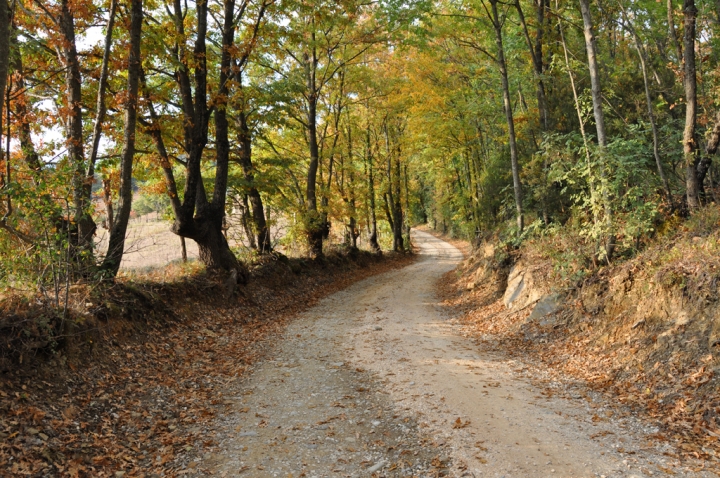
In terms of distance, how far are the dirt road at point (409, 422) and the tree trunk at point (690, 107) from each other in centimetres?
486

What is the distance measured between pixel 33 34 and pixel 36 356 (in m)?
7.63

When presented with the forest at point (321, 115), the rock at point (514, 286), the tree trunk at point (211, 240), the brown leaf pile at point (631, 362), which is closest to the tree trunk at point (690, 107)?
the forest at point (321, 115)

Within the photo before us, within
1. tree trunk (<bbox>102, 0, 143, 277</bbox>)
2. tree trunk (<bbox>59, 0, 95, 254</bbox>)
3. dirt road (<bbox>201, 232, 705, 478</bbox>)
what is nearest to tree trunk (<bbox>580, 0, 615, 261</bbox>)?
dirt road (<bbox>201, 232, 705, 478</bbox>)

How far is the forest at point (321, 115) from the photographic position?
330 inches

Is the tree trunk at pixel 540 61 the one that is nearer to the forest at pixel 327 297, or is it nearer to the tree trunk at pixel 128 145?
the forest at pixel 327 297

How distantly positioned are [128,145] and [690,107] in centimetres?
1128

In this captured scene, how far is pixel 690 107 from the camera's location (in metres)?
8.52

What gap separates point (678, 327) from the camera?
627cm

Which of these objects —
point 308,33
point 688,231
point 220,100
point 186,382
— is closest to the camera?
point 186,382

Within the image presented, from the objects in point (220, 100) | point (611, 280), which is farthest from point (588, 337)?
point (220, 100)

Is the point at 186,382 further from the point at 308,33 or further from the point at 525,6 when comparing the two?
the point at 525,6

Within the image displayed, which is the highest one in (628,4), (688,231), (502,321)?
(628,4)

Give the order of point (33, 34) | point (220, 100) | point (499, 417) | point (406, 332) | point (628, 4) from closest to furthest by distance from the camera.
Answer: point (499, 417), point (33, 34), point (406, 332), point (220, 100), point (628, 4)

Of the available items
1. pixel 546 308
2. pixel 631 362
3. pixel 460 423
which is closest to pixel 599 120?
pixel 546 308
